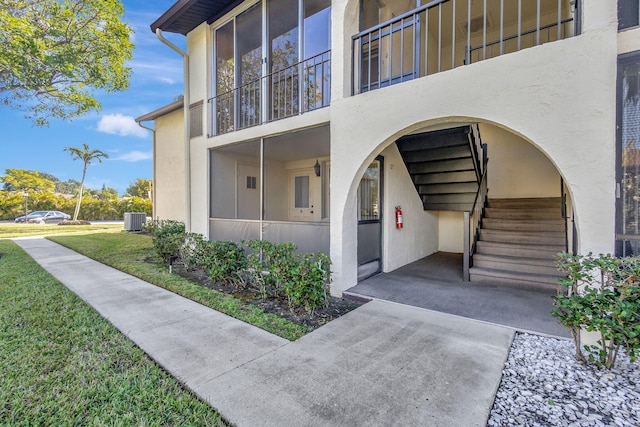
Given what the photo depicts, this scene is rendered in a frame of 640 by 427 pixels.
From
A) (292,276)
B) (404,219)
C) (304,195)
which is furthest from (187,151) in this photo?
(404,219)

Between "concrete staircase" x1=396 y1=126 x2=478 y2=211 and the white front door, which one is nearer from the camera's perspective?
"concrete staircase" x1=396 y1=126 x2=478 y2=211

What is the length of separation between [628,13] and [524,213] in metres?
4.62

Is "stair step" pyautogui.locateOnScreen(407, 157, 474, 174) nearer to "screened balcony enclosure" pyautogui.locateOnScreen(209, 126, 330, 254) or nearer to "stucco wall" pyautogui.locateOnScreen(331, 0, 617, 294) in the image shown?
"screened balcony enclosure" pyautogui.locateOnScreen(209, 126, 330, 254)

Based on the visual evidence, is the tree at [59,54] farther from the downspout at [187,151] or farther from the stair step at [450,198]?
the stair step at [450,198]

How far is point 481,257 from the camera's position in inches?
217

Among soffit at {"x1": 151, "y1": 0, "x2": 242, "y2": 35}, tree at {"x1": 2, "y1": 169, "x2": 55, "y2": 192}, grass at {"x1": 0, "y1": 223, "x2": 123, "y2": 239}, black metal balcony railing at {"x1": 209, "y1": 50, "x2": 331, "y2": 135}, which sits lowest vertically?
grass at {"x1": 0, "y1": 223, "x2": 123, "y2": 239}

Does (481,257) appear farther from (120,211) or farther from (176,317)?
(120,211)

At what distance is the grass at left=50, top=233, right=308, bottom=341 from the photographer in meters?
3.61

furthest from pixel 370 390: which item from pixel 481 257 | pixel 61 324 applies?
pixel 481 257

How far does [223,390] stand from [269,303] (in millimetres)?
2215

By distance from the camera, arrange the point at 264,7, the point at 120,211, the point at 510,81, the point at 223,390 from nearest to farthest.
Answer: the point at 223,390, the point at 510,81, the point at 264,7, the point at 120,211

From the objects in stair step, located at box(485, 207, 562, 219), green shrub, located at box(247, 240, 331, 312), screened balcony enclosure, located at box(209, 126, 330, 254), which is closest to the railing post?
stair step, located at box(485, 207, 562, 219)

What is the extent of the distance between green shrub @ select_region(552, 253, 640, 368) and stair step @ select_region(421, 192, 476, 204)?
433 cm

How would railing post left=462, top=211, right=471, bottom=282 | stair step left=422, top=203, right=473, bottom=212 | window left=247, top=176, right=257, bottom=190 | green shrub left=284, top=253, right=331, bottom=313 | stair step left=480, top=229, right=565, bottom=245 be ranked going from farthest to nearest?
window left=247, top=176, right=257, bottom=190 → stair step left=422, top=203, right=473, bottom=212 → stair step left=480, top=229, right=565, bottom=245 → railing post left=462, top=211, right=471, bottom=282 → green shrub left=284, top=253, right=331, bottom=313
